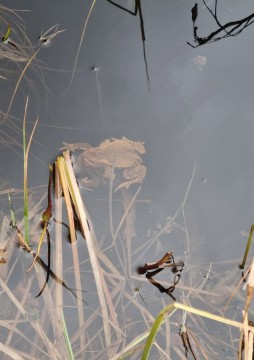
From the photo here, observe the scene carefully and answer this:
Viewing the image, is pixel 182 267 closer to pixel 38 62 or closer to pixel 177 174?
pixel 177 174

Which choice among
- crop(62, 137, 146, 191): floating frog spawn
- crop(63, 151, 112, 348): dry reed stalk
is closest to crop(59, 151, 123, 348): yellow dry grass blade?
crop(63, 151, 112, 348): dry reed stalk

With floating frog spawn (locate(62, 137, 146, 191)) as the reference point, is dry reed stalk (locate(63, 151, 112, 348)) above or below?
below

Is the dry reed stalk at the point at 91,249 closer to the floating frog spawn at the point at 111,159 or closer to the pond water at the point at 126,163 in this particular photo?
the pond water at the point at 126,163

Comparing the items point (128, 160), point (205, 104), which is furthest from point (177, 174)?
point (205, 104)

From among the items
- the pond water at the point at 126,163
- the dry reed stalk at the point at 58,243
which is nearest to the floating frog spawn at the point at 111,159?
the pond water at the point at 126,163

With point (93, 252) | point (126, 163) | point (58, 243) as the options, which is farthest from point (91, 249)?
point (126, 163)

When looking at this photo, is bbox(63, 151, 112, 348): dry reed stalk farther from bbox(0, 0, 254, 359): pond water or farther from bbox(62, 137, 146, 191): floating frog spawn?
bbox(62, 137, 146, 191): floating frog spawn

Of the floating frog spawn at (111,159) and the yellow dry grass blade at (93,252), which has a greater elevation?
the floating frog spawn at (111,159)

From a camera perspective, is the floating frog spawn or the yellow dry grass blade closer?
the yellow dry grass blade
